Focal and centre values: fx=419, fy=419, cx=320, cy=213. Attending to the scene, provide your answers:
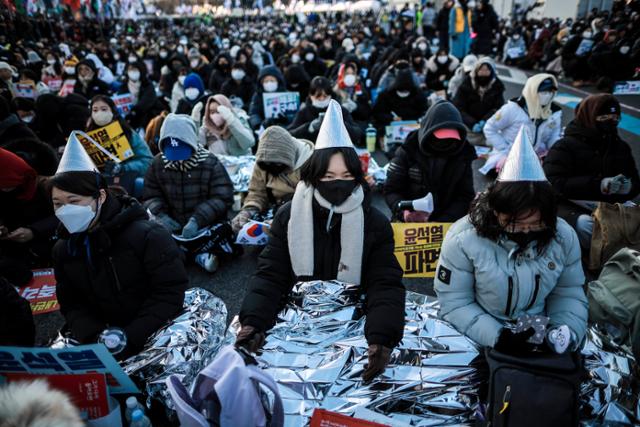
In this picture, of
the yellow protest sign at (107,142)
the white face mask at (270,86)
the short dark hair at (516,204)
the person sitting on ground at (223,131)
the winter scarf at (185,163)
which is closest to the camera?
the short dark hair at (516,204)

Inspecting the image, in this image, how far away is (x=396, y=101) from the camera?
25.8ft

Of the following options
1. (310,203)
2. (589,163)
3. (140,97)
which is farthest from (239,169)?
(140,97)

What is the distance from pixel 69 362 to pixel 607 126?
464 centimetres

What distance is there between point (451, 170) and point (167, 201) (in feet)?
9.34

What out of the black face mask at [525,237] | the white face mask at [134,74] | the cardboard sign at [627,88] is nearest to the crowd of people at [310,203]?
the black face mask at [525,237]

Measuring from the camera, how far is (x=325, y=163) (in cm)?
240

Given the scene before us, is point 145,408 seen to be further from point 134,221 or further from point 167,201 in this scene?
point 167,201

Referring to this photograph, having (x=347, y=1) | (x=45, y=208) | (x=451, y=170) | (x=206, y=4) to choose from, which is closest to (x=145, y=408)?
(x=45, y=208)

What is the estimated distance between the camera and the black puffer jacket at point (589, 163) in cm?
402

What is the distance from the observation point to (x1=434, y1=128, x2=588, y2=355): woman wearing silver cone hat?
2098 mm

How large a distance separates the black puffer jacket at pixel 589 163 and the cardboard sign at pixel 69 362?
4103 millimetres

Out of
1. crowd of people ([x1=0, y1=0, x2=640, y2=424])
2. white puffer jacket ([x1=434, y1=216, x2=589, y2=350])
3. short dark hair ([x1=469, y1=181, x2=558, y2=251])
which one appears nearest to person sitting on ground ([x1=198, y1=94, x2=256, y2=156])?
crowd of people ([x1=0, y1=0, x2=640, y2=424])

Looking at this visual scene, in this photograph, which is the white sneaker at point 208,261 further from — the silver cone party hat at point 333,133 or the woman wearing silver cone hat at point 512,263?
the woman wearing silver cone hat at point 512,263

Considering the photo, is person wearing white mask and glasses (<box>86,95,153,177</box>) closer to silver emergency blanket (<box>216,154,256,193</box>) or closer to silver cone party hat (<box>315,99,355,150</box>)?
silver emergency blanket (<box>216,154,256,193</box>)
